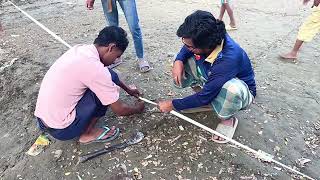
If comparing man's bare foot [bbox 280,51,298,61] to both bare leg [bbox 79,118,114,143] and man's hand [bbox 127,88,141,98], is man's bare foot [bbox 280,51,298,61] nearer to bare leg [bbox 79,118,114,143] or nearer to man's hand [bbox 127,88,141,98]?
man's hand [bbox 127,88,141,98]

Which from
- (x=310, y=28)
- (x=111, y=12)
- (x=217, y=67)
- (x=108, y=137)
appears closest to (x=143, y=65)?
(x=111, y=12)

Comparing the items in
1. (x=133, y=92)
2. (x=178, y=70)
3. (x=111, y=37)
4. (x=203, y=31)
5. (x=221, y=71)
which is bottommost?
(x=133, y=92)

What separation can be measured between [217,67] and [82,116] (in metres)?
1.09

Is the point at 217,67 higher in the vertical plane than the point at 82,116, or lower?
higher

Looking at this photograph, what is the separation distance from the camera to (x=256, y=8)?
644 centimetres

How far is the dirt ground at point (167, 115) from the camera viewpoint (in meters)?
2.71

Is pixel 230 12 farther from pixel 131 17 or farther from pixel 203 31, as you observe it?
pixel 203 31

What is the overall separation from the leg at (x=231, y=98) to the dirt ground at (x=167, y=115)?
30 centimetres

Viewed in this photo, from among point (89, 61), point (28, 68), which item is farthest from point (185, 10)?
point (89, 61)

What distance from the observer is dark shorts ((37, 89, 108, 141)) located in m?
2.70

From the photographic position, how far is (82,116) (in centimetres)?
271

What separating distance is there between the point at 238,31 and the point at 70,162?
11.5 feet

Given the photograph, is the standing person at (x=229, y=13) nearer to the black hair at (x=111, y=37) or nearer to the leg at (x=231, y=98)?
the leg at (x=231, y=98)

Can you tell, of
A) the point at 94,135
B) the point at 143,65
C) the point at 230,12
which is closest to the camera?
the point at 94,135
